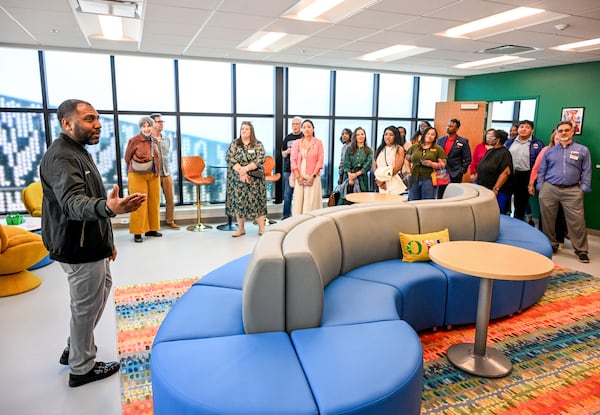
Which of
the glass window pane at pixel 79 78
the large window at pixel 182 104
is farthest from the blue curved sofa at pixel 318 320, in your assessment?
the glass window pane at pixel 79 78

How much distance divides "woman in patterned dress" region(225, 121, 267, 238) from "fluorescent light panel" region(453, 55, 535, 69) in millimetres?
3794

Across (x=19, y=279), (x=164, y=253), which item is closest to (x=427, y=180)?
(x=164, y=253)

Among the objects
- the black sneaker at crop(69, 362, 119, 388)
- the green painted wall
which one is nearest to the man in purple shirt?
the green painted wall

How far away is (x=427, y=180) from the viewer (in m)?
5.37

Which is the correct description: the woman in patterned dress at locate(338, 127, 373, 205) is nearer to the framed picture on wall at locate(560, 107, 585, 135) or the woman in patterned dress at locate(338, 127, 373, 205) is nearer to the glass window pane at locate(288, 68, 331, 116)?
the glass window pane at locate(288, 68, 331, 116)

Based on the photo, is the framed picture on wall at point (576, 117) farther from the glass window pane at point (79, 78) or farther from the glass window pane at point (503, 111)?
the glass window pane at point (79, 78)

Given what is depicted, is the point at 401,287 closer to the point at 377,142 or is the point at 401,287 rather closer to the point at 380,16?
the point at 380,16

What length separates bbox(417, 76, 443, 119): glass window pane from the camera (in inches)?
355

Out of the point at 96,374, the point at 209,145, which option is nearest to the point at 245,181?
the point at 209,145

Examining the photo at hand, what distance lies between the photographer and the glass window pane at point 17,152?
6219 millimetres

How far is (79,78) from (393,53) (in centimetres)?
473

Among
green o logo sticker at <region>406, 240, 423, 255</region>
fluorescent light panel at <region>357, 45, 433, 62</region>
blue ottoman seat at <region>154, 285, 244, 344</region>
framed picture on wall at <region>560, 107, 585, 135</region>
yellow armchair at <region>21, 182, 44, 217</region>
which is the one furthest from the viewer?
framed picture on wall at <region>560, 107, 585, 135</region>

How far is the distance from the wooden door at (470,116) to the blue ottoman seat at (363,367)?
6.66m

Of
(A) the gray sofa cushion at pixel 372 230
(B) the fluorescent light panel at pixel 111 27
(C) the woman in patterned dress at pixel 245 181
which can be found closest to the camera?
(A) the gray sofa cushion at pixel 372 230
